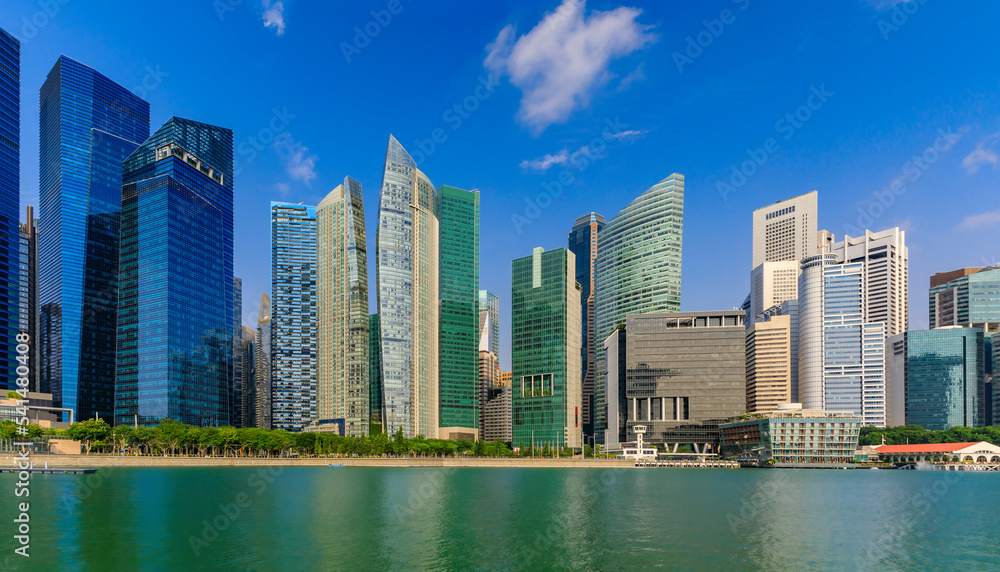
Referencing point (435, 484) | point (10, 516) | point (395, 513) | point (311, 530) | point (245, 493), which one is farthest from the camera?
point (435, 484)

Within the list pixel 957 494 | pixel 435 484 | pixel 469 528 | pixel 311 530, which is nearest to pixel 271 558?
pixel 311 530

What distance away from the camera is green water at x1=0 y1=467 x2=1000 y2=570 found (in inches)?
1961

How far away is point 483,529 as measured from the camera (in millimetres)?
64438

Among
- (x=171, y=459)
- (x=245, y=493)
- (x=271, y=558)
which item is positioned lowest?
(x=171, y=459)

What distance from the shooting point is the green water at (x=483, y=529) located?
49.8 metres

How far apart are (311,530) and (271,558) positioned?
12.7 metres

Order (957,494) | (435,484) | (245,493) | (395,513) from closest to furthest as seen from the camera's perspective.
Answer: (395,513) → (245,493) → (957,494) → (435,484)

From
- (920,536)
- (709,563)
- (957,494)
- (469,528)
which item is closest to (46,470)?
(469,528)

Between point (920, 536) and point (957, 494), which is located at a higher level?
point (920, 536)

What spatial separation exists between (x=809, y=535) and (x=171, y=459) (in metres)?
157

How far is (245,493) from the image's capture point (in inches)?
3676

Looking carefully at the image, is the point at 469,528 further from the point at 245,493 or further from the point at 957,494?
the point at 957,494

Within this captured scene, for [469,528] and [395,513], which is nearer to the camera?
[469,528]

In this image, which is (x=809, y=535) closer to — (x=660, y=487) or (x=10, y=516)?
(x=660, y=487)
